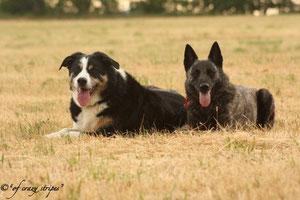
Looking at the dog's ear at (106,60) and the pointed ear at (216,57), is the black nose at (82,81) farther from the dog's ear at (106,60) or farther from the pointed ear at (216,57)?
the pointed ear at (216,57)

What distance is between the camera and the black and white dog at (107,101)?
6723 mm

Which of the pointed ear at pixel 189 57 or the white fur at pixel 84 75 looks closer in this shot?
the white fur at pixel 84 75

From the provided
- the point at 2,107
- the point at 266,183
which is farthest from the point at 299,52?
the point at 266,183

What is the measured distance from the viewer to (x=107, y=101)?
7043mm

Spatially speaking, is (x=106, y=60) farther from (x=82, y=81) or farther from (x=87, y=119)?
(x=87, y=119)

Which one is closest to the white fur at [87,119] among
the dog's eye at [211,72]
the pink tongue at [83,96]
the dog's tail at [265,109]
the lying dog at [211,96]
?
the pink tongue at [83,96]

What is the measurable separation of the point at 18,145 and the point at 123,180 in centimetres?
228

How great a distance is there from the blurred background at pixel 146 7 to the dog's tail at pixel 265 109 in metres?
63.4

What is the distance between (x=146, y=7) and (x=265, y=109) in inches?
2643

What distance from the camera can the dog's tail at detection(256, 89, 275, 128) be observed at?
7965 mm

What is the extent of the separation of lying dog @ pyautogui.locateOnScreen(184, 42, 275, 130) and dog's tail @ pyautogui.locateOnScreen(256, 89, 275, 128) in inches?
27.0

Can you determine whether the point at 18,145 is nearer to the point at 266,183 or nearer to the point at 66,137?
the point at 66,137

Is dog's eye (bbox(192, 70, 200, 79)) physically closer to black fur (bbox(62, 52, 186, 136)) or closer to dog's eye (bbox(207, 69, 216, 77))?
dog's eye (bbox(207, 69, 216, 77))

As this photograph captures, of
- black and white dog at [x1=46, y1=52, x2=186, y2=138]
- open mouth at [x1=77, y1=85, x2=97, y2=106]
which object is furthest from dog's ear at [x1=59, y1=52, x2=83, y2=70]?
open mouth at [x1=77, y1=85, x2=97, y2=106]
